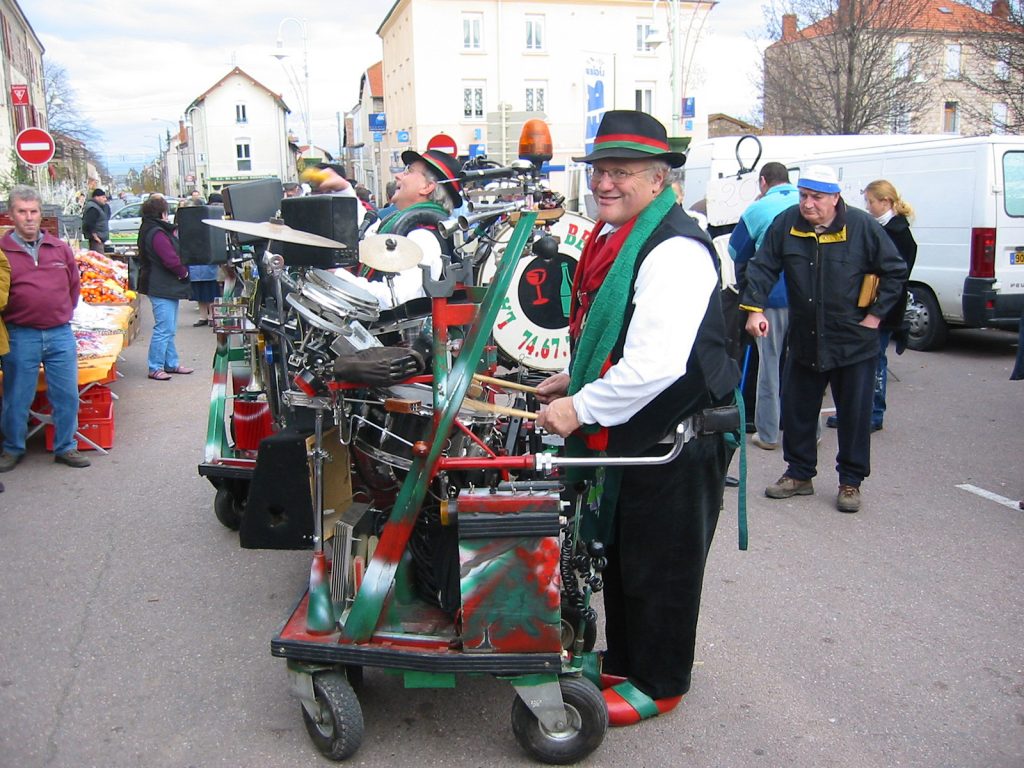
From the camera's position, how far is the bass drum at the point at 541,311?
241 inches

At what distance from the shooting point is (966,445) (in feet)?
21.3

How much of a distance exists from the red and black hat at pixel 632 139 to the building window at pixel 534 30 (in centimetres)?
4543

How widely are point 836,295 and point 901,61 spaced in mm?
22933

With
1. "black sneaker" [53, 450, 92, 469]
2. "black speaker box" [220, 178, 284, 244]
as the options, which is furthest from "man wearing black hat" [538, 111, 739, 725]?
"black sneaker" [53, 450, 92, 469]

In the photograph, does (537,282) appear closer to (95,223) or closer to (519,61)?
(95,223)

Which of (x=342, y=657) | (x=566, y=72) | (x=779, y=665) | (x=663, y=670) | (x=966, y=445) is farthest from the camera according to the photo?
(x=566, y=72)

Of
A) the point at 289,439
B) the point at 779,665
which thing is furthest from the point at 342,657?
the point at 779,665

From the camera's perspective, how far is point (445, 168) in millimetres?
4266

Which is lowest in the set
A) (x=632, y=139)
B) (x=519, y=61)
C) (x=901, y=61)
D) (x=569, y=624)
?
(x=569, y=624)

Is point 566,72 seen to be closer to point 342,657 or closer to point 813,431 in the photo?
point 813,431

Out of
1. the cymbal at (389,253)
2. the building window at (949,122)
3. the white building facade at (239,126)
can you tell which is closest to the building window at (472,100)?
the building window at (949,122)

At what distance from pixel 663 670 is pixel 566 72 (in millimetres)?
45445

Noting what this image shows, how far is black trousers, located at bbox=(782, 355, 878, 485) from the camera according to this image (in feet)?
16.9

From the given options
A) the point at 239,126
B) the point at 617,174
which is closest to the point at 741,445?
the point at 617,174
